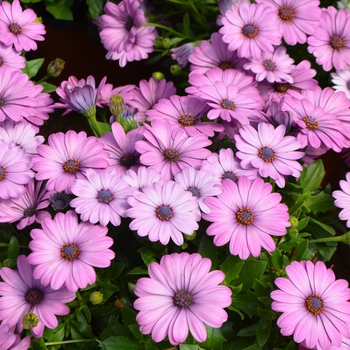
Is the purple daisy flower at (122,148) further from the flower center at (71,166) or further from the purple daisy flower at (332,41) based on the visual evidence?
the purple daisy flower at (332,41)

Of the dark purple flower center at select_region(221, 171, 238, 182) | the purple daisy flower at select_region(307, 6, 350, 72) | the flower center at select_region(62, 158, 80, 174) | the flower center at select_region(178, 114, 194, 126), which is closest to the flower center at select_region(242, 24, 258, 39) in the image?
the purple daisy flower at select_region(307, 6, 350, 72)

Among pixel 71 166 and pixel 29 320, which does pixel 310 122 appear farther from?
pixel 29 320

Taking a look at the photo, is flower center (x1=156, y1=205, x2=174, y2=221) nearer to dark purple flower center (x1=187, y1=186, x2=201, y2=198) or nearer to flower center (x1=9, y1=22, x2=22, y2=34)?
dark purple flower center (x1=187, y1=186, x2=201, y2=198)

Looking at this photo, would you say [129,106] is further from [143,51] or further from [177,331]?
[177,331]

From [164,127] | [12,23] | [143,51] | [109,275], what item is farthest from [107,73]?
[109,275]

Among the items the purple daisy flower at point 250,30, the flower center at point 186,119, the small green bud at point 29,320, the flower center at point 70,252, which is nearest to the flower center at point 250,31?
the purple daisy flower at point 250,30

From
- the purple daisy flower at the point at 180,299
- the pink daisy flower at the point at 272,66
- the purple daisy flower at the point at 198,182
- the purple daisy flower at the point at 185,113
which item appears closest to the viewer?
the purple daisy flower at the point at 180,299
